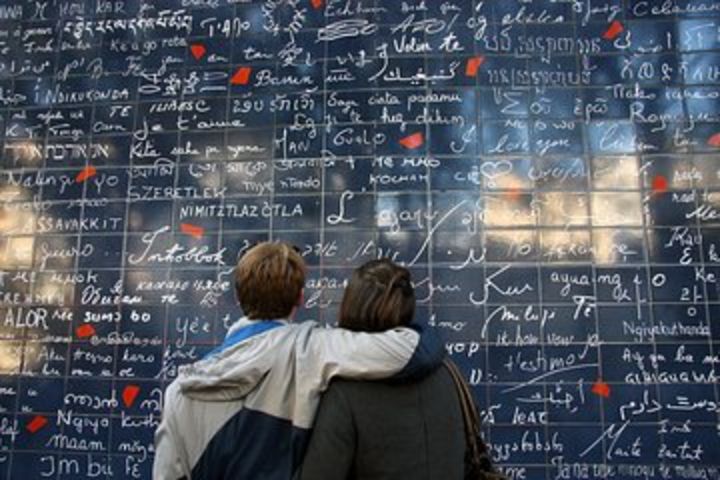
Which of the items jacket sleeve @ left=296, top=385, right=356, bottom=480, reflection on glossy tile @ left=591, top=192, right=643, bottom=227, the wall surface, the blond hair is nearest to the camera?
jacket sleeve @ left=296, top=385, right=356, bottom=480

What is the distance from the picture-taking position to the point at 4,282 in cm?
335

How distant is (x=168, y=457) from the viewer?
1.51 m

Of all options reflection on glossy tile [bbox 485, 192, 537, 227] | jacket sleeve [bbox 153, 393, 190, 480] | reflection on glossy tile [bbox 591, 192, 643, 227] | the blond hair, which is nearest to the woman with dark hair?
the blond hair

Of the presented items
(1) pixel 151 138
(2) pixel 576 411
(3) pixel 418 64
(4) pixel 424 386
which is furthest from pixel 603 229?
(1) pixel 151 138

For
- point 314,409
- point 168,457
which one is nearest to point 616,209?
point 314,409

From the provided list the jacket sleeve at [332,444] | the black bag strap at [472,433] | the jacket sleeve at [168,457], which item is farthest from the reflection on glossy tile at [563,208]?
the jacket sleeve at [168,457]

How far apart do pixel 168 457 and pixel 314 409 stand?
37cm

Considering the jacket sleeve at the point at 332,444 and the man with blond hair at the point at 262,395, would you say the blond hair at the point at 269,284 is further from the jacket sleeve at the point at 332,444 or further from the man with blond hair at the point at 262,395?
the jacket sleeve at the point at 332,444

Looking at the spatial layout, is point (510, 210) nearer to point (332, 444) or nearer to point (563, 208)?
point (563, 208)

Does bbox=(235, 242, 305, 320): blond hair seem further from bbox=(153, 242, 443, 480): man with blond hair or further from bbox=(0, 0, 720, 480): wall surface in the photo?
bbox=(0, 0, 720, 480): wall surface

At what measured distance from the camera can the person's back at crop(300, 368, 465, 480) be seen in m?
1.47

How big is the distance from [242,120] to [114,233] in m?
0.91

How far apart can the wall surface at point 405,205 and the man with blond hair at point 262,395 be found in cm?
156

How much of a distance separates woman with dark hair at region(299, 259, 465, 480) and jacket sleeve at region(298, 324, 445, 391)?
4 centimetres
